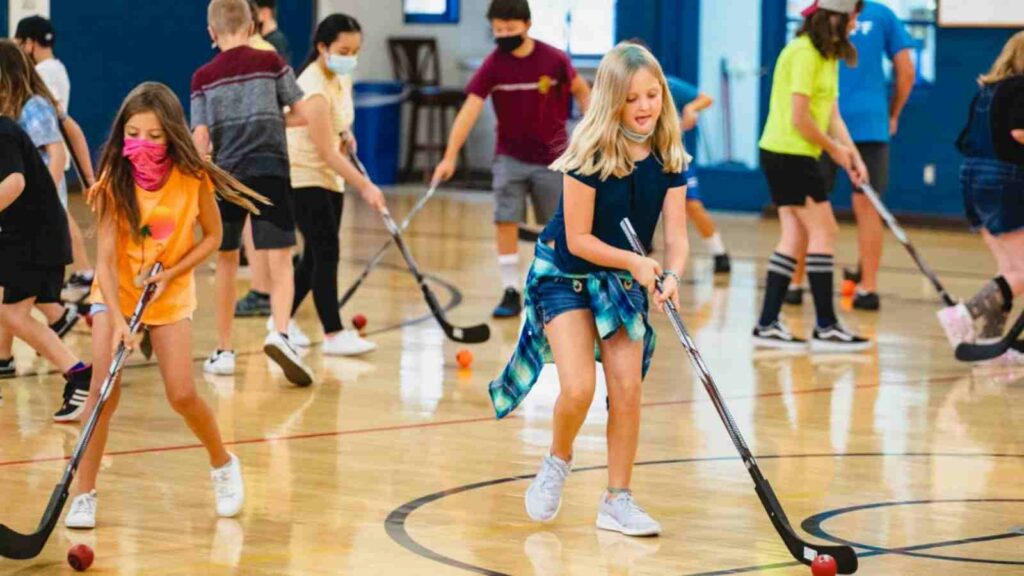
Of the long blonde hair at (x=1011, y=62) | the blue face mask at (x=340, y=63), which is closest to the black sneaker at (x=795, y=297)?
the long blonde hair at (x=1011, y=62)

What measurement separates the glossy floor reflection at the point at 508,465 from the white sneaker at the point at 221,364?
0.11m

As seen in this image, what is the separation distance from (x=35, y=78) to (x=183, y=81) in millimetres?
10386

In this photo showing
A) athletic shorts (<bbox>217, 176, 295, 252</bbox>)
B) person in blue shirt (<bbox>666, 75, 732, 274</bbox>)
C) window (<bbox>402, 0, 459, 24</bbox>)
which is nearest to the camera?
athletic shorts (<bbox>217, 176, 295, 252</bbox>)

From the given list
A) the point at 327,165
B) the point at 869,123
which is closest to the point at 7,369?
the point at 327,165

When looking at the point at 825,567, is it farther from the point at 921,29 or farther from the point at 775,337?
the point at 921,29

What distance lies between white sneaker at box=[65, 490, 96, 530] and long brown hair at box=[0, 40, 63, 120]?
7.77 ft

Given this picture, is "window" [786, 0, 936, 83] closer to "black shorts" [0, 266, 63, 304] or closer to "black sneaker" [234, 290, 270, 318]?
"black sneaker" [234, 290, 270, 318]

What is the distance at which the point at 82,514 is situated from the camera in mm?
5070

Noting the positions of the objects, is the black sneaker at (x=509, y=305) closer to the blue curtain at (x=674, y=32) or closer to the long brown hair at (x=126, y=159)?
the long brown hair at (x=126, y=159)

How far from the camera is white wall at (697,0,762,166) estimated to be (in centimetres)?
1570

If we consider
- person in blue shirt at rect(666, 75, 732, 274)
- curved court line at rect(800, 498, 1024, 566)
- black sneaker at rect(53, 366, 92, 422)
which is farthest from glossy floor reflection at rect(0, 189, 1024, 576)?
person in blue shirt at rect(666, 75, 732, 274)

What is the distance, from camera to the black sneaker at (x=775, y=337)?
871cm

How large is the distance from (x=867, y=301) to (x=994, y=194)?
6.53 ft

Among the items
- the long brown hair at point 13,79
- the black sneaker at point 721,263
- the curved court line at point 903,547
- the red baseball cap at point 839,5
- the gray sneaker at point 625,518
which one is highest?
the red baseball cap at point 839,5
